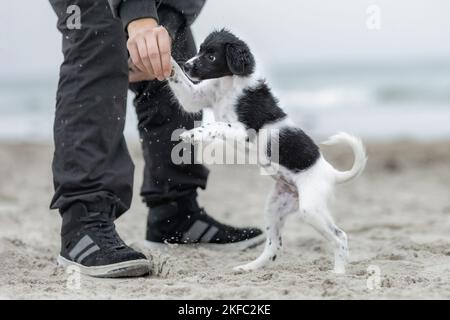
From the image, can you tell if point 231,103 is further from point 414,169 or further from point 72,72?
point 414,169

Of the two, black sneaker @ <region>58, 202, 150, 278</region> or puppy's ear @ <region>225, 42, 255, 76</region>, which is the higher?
puppy's ear @ <region>225, 42, 255, 76</region>

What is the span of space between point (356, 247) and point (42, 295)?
205 cm

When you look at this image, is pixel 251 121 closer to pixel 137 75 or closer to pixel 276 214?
pixel 276 214

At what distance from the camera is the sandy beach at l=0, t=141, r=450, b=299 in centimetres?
331

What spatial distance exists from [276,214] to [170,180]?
712 millimetres

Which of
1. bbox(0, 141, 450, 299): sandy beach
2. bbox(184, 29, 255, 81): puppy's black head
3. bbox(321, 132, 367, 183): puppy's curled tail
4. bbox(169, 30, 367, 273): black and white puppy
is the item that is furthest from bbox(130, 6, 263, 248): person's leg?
bbox(321, 132, 367, 183): puppy's curled tail

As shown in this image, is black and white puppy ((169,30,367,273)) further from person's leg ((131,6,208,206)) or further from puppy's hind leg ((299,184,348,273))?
person's leg ((131,6,208,206))

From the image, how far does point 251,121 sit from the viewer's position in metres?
3.66

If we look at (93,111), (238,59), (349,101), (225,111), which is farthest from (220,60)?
(349,101)

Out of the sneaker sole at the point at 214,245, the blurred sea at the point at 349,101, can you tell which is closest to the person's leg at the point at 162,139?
the sneaker sole at the point at 214,245

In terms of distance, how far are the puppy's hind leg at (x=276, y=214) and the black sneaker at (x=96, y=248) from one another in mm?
572

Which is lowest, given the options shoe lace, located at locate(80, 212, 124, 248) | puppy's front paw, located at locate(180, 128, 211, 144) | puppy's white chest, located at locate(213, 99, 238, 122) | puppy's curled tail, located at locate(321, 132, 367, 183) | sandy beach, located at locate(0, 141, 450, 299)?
sandy beach, located at locate(0, 141, 450, 299)

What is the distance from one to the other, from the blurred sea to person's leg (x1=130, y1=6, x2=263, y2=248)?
13.4 ft
